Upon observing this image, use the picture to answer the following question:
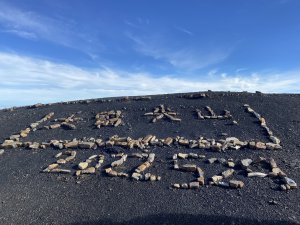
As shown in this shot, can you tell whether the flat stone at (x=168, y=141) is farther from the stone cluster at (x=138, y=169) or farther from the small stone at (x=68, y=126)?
the small stone at (x=68, y=126)

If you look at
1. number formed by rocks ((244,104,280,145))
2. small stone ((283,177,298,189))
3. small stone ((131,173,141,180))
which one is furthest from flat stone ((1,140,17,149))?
small stone ((283,177,298,189))

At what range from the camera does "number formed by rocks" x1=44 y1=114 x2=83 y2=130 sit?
1905 cm

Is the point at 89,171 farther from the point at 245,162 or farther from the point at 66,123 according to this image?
the point at 66,123

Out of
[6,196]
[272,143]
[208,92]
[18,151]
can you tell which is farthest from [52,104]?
[272,143]

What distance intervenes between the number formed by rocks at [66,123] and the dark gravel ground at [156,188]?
1.35ft

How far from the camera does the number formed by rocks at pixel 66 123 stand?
19047 millimetres

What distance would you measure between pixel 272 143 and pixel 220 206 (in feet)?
18.5

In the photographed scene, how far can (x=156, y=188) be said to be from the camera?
477 inches

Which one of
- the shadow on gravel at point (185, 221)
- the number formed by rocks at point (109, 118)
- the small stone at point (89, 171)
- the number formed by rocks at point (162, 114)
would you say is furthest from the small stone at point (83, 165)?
the number formed by rocks at point (162, 114)

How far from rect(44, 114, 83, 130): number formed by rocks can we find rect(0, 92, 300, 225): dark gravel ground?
0.41 metres

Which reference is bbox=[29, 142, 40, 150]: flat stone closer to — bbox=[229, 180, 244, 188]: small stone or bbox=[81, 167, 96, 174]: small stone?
bbox=[81, 167, 96, 174]: small stone

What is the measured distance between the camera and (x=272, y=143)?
49.9 feet

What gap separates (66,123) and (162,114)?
5.38 metres

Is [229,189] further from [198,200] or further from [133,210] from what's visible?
[133,210]
